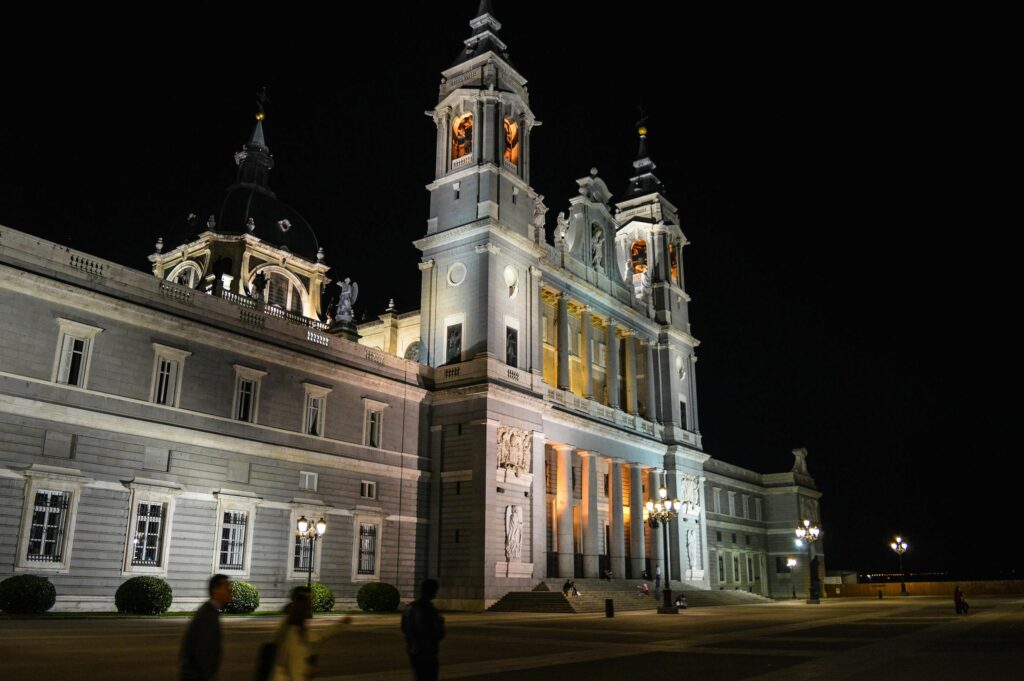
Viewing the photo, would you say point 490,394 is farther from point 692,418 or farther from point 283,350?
point 692,418

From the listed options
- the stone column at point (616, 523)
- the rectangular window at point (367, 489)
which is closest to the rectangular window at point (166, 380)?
the rectangular window at point (367, 489)

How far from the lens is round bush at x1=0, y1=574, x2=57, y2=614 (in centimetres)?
2678

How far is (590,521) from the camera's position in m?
55.6

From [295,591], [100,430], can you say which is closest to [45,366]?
[100,430]

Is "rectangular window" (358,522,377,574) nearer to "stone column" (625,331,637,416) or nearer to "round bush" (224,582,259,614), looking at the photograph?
"round bush" (224,582,259,614)

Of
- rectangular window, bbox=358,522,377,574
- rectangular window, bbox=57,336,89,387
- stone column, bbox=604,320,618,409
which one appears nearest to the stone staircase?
rectangular window, bbox=358,522,377,574

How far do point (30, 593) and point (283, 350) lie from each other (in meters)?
15.5

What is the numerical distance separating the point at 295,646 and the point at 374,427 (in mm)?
37243

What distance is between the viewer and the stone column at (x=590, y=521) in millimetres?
54406

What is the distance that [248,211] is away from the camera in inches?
2849

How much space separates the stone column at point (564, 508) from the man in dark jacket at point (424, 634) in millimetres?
42607

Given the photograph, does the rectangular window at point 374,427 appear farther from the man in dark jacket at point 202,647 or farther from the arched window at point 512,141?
the man in dark jacket at point 202,647

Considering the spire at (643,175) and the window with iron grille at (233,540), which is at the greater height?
the spire at (643,175)

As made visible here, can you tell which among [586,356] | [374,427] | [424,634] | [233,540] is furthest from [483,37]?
[424,634]
